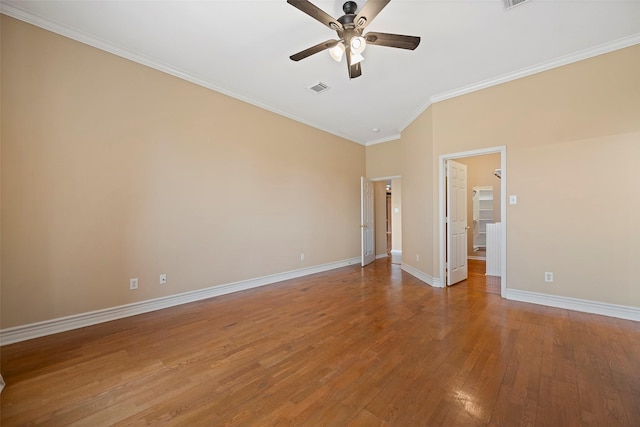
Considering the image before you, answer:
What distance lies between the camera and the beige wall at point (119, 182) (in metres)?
2.45

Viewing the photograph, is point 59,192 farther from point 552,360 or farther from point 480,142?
point 480,142

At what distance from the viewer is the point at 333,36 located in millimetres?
2771

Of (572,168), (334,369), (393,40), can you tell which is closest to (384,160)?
(572,168)

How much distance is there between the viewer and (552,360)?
6.92ft

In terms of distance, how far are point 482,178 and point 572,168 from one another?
3.65 meters

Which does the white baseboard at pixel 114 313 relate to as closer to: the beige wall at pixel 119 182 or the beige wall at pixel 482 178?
the beige wall at pixel 119 182

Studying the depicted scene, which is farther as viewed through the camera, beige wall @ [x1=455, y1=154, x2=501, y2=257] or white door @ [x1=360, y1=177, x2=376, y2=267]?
beige wall @ [x1=455, y1=154, x2=501, y2=257]

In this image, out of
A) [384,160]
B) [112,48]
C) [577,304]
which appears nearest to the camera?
[112,48]

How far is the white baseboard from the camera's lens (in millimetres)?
2430

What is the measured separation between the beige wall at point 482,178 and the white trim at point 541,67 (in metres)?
2.83

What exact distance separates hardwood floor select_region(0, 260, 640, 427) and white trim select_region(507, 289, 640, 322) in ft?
0.54

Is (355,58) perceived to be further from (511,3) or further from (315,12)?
(511,3)

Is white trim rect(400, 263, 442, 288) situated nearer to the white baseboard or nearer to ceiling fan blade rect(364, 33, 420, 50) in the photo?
the white baseboard

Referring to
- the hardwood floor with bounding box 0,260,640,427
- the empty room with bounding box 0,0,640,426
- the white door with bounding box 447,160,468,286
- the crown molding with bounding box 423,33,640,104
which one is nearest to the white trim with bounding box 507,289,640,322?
the empty room with bounding box 0,0,640,426
